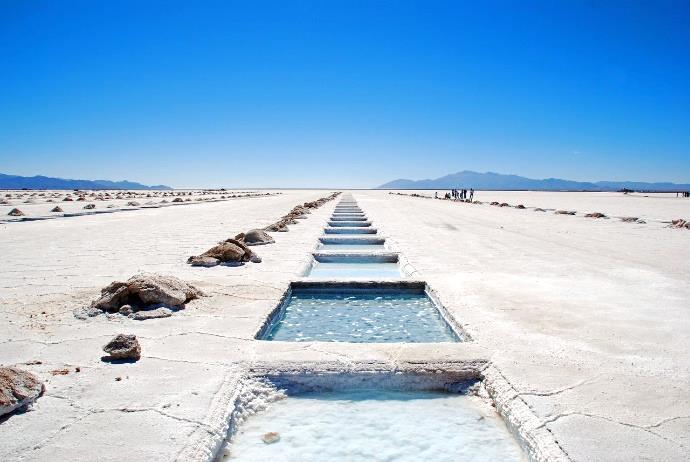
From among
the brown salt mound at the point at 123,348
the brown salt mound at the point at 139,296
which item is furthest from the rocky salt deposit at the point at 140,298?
the brown salt mound at the point at 123,348

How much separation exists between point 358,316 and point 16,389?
290cm

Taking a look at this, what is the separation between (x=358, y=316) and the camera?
4633mm

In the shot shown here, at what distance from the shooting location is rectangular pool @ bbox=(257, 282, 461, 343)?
155 inches

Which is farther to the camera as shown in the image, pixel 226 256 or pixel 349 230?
pixel 349 230

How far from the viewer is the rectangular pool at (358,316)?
3947mm

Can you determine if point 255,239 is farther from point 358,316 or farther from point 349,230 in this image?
point 358,316

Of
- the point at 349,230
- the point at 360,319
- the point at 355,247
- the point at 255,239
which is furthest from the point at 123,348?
the point at 349,230

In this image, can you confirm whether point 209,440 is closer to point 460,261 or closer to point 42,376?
point 42,376

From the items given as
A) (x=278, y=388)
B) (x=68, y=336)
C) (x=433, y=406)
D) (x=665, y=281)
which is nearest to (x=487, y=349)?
(x=433, y=406)

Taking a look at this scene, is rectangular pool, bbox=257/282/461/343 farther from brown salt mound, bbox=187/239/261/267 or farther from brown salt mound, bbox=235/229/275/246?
brown salt mound, bbox=235/229/275/246

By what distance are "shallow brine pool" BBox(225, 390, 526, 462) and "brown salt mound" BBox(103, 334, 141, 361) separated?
2.99 feet

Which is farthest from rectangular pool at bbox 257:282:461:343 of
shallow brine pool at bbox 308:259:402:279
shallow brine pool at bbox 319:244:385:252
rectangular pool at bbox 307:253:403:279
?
→ shallow brine pool at bbox 319:244:385:252

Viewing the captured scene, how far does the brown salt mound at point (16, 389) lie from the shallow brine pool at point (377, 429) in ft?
3.24

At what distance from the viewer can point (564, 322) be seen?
3.76 meters
